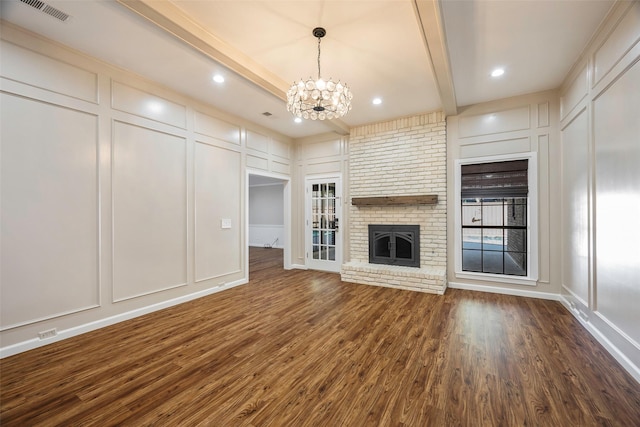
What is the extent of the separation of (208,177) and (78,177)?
173cm

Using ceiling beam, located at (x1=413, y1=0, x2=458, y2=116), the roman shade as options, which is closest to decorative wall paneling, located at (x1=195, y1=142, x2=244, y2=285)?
ceiling beam, located at (x1=413, y1=0, x2=458, y2=116)

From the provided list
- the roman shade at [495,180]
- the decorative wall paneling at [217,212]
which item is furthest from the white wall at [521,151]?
the decorative wall paneling at [217,212]

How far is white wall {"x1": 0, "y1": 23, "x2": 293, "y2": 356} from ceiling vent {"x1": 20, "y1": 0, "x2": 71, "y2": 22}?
48cm

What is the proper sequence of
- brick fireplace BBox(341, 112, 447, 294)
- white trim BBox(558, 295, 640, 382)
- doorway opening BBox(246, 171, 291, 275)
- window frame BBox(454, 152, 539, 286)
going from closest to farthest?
white trim BBox(558, 295, 640, 382) → window frame BBox(454, 152, 539, 286) → brick fireplace BBox(341, 112, 447, 294) → doorway opening BBox(246, 171, 291, 275)

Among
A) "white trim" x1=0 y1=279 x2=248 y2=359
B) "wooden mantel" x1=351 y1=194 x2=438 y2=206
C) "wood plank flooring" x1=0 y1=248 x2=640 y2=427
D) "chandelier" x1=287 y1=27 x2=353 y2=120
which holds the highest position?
"chandelier" x1=287 y1=27 x2=353 y2=120

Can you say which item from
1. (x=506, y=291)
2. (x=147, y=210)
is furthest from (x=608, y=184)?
(x=147, y=210)

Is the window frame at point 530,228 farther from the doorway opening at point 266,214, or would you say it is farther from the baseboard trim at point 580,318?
the doorway opening at point 266,214

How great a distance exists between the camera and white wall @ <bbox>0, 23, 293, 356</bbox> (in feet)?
8.48

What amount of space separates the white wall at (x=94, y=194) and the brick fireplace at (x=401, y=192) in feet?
9.12

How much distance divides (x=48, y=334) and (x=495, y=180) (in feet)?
21.0

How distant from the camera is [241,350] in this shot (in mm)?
2615

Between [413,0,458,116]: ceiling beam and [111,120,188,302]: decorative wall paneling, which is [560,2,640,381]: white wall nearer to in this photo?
[413,0,458,116]: ceiling beam

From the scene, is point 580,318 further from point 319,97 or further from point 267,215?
point 267,215

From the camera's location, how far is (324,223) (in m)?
6.19
